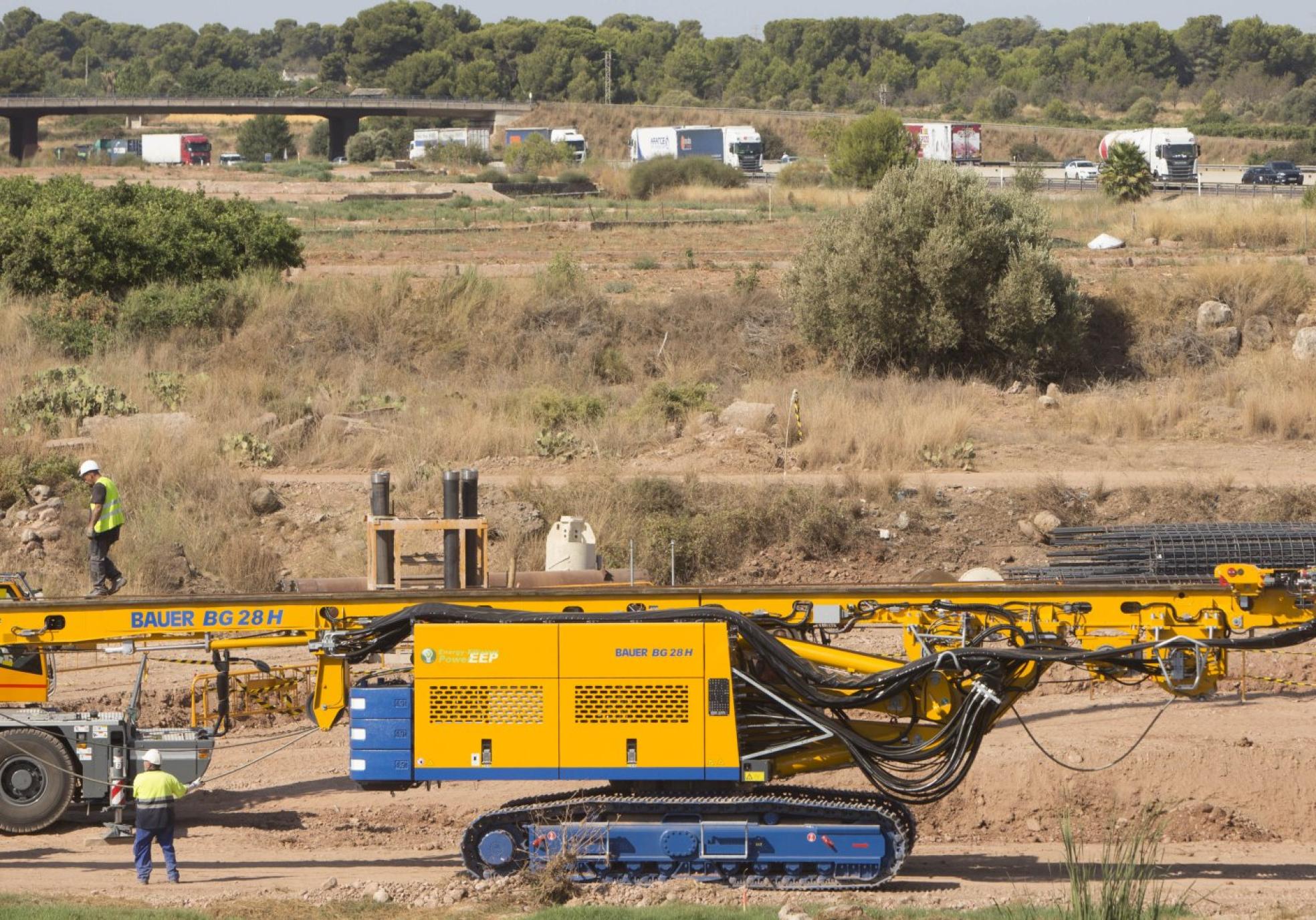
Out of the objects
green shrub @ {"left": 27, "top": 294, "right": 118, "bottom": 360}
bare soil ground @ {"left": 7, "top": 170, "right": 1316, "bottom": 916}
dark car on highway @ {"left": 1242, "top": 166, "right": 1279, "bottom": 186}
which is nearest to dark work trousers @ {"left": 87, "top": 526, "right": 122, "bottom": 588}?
bare soil ground @ {"left": 7, "top": 170, "right": 1316, "bottom": 916}

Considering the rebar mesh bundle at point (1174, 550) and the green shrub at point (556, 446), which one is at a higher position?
the green shrub at point (556, 446)

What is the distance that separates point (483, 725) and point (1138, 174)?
53.0 meters

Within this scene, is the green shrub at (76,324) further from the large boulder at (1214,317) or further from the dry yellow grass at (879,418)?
the large boulder at (1214,317)

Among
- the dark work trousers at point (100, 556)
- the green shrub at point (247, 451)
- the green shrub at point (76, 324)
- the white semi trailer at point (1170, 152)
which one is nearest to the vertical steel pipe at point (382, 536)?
the dark work trousers at point (100, 556)

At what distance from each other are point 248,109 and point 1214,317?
9083 cm

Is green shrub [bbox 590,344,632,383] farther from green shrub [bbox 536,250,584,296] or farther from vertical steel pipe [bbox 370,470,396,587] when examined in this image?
vertical steel pipe [bbox 370,470,396,587]

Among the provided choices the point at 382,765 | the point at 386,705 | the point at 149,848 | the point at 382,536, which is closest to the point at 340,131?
the point at 382,536

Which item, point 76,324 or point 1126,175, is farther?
point 1126,175

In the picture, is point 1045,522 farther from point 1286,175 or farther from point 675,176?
point 675,176

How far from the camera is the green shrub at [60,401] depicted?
91.5 feet

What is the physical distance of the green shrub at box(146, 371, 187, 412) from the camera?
29352mm

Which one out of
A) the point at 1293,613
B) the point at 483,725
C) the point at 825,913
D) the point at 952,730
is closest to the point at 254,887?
the point at 483,725

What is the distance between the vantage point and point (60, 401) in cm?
2842

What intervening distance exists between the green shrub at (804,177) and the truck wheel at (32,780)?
62.9 metres
